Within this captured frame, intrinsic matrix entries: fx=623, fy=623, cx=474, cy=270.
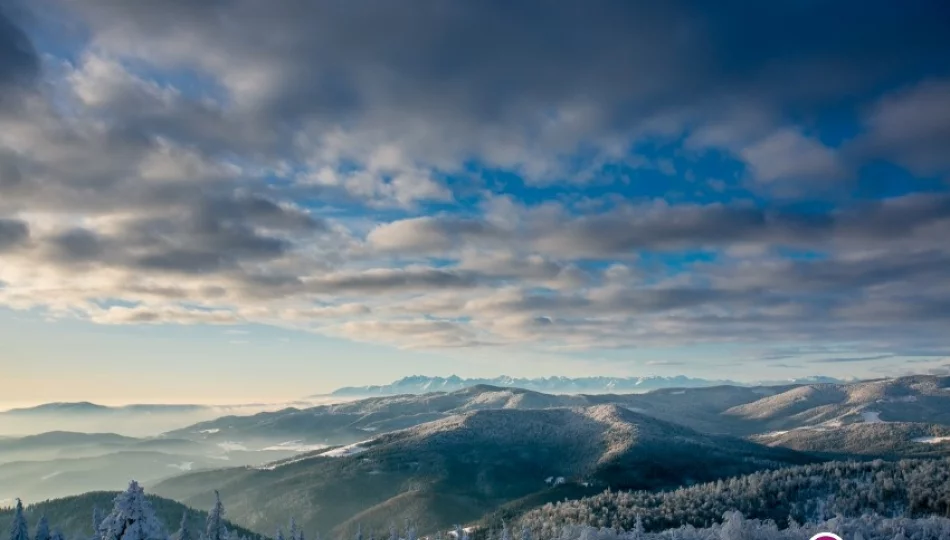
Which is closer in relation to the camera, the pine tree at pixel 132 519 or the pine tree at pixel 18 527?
the pine tree at pixel 132 519

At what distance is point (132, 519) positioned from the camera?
227 feet

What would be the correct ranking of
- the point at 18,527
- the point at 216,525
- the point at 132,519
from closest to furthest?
the point at 132,519, the point at 216,525, the point at 18,527

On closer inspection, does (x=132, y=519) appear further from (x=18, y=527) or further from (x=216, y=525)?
(x=18, y=527)

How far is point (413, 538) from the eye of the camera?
623 ft

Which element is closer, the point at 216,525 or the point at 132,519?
the point at 132,519

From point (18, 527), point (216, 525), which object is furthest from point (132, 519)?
point (18, 527)

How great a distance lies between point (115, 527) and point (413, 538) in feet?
438

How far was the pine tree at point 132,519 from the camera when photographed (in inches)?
2697

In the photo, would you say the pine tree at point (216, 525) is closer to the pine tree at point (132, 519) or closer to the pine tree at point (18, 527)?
the pine tree at point (18, 527)

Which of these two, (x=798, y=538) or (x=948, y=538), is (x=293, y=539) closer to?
(x=798, y=538)

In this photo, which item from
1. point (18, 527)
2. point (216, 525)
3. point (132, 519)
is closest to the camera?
point (132, 519)

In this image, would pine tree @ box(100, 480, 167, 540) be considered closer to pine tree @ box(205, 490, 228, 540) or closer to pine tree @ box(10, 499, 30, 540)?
pine tree @ box(205, 490, 228, 540)

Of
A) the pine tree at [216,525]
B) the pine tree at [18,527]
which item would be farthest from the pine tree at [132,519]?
the pine tree at [18,527]

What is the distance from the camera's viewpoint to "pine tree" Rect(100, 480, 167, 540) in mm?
68500
